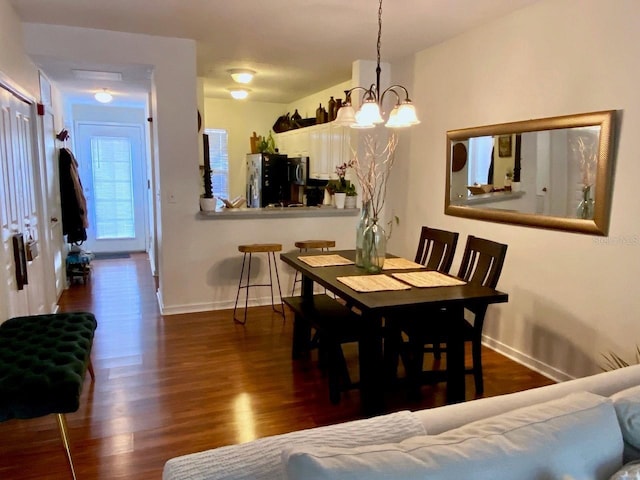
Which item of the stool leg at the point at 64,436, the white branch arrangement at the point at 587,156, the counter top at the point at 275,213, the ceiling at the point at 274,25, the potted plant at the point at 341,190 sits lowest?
the stool leg at the point at 64,436

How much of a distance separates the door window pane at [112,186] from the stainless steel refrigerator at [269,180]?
2.23 meters

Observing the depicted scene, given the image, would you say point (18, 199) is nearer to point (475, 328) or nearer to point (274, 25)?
point (274, 25)

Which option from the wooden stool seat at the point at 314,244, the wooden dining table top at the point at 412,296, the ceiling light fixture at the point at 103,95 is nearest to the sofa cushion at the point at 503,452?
the wooden dining table top at the point at 412,296

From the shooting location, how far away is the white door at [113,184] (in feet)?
24.0

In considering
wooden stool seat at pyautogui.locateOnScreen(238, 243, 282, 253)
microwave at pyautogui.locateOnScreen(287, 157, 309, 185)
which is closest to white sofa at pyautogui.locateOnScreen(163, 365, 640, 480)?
wooden stool seat at pyautogui.locateOnScreen(238, 243, 282, 253)

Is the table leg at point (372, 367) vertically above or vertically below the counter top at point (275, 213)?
below

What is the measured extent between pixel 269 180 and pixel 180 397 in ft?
14.3

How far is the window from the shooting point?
7.45 meters

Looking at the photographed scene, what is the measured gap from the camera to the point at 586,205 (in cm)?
283

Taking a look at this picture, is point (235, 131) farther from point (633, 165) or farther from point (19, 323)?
point (633, 165)

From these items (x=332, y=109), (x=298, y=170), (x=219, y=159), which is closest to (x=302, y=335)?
(x=332, y=109)

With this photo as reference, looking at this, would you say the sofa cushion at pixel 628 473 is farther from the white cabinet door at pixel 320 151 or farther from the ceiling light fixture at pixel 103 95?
the ceiling light fixture at pixel 103 95

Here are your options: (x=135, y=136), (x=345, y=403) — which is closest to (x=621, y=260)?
(x=345, y=403)

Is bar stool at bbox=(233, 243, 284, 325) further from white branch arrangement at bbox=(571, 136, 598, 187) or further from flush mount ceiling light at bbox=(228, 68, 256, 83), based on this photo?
white branch arrangement at bbox=(571, 136, 598, 187)
